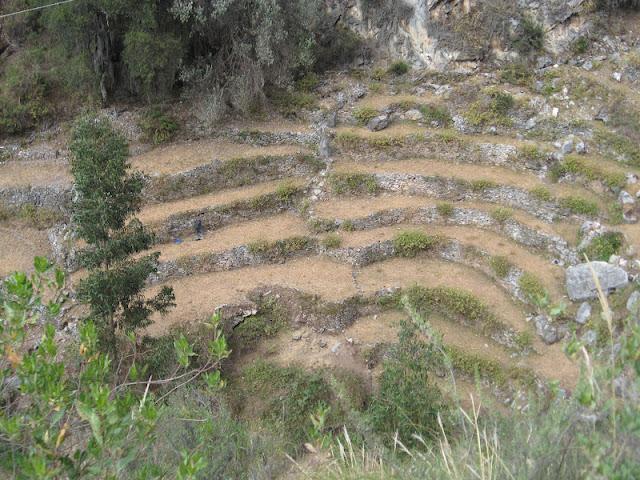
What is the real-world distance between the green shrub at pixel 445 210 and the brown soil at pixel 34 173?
556 inches

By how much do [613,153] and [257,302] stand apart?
13066 mm

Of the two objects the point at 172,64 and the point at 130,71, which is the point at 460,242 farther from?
the point at 130,71

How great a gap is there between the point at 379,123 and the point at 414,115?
149 centimetres

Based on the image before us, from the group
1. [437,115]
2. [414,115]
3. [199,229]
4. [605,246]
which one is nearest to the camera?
[605,246]

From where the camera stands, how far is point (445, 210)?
1998cm

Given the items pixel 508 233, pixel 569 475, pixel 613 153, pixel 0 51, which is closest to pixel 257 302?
pixel 508 233

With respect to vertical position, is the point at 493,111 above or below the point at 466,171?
above

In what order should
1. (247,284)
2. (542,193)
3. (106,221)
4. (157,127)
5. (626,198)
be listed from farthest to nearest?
1. (157,127)
2. (542,193)
3. (247,284)
4. (626,198)
5. (106,221)

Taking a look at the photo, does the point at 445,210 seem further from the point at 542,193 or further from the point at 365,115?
the point at 365,115

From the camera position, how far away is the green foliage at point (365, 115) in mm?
23047

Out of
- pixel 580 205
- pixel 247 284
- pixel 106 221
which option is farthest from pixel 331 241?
Answer: pixel 580 205

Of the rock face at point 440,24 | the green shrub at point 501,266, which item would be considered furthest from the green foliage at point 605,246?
the rock face at point 440,24

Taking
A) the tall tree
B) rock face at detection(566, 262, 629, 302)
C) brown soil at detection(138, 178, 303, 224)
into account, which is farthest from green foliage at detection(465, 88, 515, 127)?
the tall tree

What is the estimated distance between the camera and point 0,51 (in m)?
25.8
